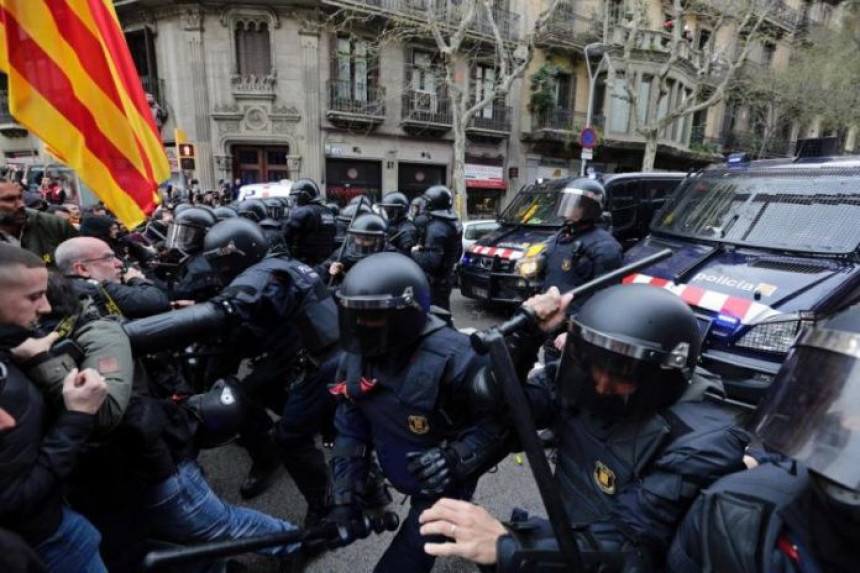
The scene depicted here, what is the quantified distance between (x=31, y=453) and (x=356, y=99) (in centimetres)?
1787

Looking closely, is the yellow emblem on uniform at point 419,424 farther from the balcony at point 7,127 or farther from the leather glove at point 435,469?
the balcony at point 7,127

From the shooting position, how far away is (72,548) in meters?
1.61

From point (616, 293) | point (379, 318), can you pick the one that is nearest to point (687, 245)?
point (616, 293)

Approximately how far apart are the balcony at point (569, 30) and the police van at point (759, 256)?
18449 mm

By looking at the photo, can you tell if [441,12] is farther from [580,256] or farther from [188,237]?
[580,256]

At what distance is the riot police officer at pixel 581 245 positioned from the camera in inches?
135

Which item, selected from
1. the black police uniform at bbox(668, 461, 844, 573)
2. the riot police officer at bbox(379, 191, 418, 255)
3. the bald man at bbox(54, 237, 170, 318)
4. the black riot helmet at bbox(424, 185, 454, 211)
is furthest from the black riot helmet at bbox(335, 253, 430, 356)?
the black riot helmet at bbox(424, 185, 454, 211)

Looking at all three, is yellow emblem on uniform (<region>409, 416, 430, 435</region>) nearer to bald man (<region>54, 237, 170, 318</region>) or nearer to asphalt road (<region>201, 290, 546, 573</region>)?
asphalt road (<region>201, 290, 546, 573</region>)

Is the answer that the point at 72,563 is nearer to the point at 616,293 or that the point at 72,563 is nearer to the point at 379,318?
the point at 379,318

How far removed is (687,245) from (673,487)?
3368mm

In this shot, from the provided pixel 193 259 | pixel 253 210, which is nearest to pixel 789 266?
pixel 193 259

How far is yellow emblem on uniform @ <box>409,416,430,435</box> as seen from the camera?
181 cm

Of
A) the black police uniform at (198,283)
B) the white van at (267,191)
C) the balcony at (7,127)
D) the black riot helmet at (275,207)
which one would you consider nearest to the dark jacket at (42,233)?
the black police uniform at (198,283)

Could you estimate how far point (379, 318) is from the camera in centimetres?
182
